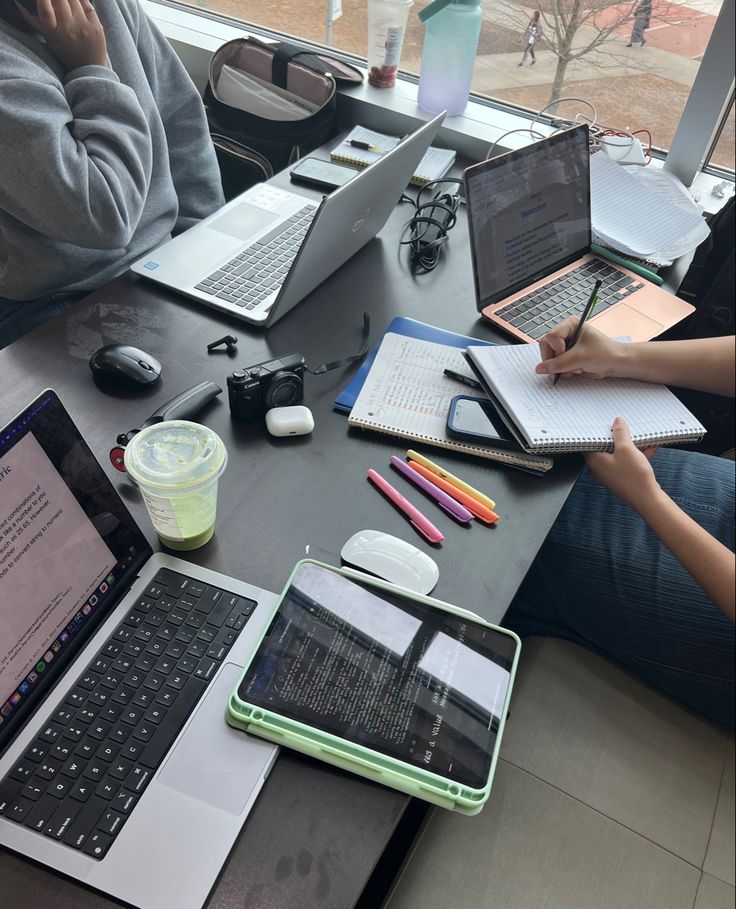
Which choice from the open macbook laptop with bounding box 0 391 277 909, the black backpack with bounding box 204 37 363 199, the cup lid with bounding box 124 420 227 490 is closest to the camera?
the open macbook laptop with bounding box 0 391 277 909

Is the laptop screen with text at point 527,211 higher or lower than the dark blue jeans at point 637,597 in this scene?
higher

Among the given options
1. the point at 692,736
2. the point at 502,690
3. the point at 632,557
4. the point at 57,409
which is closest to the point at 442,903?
the point at 502,690

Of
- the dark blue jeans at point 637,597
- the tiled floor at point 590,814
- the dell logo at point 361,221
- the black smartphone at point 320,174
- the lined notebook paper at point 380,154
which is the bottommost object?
the tiled floor at point 590,814

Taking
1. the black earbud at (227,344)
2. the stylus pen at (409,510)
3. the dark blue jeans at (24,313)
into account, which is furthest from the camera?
the dark blue jeans at (24,313)

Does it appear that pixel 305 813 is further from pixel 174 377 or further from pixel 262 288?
pixel 262 288

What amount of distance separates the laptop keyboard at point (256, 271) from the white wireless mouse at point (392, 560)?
0.49m

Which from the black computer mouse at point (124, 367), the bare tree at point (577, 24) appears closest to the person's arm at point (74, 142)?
the black computer mouse at point (124, 367)

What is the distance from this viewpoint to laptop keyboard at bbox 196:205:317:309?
1085 millimetres

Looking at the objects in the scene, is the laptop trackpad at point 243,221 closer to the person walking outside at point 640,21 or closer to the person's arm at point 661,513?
the person's arm at point 661,513

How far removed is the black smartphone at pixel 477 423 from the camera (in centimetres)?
89

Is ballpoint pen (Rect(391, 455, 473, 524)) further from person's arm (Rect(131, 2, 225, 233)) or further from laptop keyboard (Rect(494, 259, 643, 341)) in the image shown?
person's arm (Rect(131, 2, 225, 233))

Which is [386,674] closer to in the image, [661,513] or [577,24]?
[661,513]

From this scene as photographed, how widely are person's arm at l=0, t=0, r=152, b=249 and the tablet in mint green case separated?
2.46 ft

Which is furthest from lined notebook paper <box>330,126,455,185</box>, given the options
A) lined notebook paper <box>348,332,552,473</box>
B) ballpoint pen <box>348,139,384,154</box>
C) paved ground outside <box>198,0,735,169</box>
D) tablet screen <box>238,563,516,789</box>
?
tablet screen <box>238,563,516,789</box>
